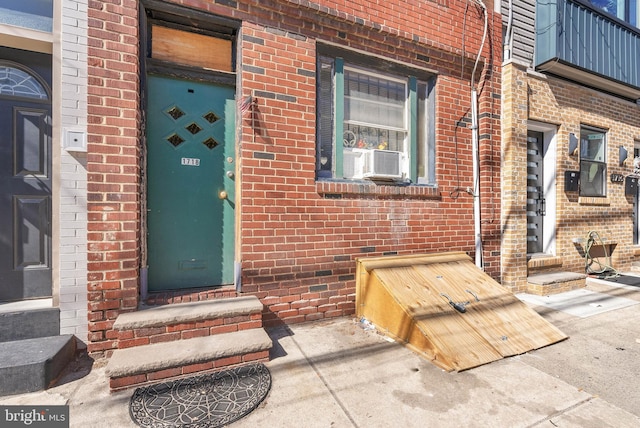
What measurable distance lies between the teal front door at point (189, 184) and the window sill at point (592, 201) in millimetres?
6191

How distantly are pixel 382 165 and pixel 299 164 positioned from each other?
1.09 meters

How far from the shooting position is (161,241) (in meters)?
3.15

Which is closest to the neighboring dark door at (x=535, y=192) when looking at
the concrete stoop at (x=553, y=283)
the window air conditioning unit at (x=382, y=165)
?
the concrete stoop at (x=553, y=283)

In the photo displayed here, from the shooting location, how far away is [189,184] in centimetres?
325

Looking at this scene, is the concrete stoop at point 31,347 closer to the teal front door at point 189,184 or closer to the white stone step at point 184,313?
→ the white stone step at point 184,313

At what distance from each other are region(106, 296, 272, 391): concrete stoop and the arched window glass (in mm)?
2442

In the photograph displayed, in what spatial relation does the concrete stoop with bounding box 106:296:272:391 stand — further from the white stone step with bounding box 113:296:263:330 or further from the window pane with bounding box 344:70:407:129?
the window pane with bounding box 344:70:407:129

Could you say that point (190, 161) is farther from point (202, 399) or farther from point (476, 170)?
point (476, 170)

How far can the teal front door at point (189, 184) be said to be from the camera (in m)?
3.14

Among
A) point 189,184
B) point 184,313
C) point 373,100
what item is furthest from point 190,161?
point 373,100

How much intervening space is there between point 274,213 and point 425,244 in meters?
2.21

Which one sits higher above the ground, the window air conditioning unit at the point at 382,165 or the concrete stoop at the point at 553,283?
the window air conditioning unit at the point at 382,165

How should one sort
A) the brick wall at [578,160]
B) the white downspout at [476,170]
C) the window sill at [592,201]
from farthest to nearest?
1. the window sill at [592,201]
2. the brick wall at [578,160]
3. the white downspout at [476,170]

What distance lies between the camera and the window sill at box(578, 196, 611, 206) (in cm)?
560
